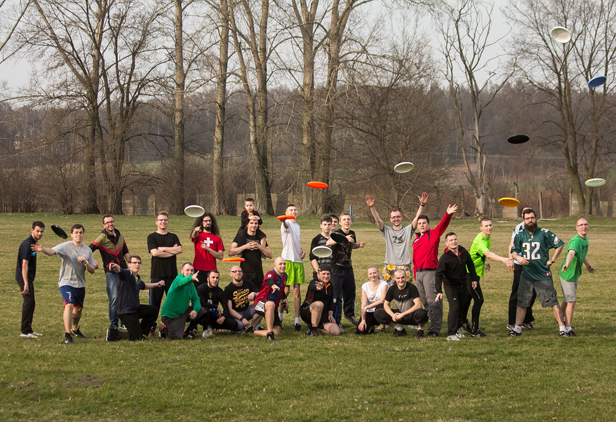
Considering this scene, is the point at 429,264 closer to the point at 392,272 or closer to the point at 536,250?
the point at 392,272

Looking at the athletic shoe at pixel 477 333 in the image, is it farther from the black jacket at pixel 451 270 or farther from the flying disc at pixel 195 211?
the flying disc at pixel 195 211

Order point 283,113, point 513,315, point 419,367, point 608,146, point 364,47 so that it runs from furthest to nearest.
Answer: point 608,146 → point 283,113 → point 364,47 → point 513,315 → point 419,367

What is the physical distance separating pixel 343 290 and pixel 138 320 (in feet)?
11.2

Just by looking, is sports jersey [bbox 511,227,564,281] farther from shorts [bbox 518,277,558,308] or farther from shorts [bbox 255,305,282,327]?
shorts [bbox 255,305,282,327]

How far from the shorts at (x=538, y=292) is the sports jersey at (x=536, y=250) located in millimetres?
68

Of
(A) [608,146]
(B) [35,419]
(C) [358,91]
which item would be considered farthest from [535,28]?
(B) [35,419]

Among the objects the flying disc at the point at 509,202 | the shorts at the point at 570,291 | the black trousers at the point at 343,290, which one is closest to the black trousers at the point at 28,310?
the black trousers at the point at 343,290

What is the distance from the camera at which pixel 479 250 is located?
421 inches

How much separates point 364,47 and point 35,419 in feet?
113

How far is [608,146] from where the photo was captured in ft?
150

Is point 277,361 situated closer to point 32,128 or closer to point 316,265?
point 316,265

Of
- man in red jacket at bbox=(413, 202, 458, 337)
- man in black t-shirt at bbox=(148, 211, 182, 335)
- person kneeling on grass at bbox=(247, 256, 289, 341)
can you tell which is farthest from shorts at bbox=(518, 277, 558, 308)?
man in black t-shirt at bbox=(148, 211, 182, 335)

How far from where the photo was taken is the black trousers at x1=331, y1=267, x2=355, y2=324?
10.5 meters

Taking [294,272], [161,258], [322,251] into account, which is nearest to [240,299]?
[294,272]
